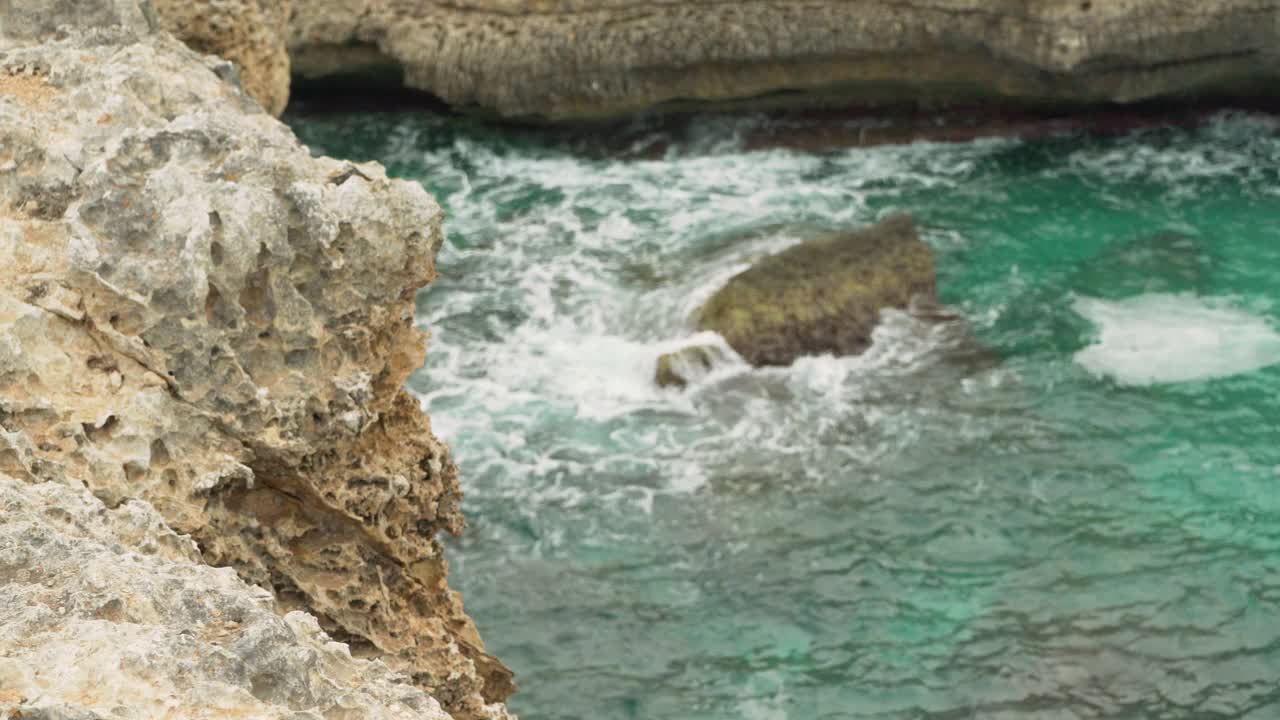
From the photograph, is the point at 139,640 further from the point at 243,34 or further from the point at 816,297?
the point at 816,297

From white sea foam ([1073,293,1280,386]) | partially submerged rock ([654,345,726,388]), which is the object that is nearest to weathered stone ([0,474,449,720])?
partially submerged rock ([654,345,726,388])

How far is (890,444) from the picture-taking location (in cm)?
1374

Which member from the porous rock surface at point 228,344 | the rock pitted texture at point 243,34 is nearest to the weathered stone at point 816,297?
the rock pitted texture at point 243,34

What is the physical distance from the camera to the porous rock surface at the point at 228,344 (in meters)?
6.02

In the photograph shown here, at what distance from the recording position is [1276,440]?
13.6m

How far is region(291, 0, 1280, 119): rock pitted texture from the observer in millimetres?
18172

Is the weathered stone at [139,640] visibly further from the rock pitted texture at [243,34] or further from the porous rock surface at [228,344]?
the rock pitted texture at [243,34]

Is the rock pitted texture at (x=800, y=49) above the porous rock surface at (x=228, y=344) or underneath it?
underneath

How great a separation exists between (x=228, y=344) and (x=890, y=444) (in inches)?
328

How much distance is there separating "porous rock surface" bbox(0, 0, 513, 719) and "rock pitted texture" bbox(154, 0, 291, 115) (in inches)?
162

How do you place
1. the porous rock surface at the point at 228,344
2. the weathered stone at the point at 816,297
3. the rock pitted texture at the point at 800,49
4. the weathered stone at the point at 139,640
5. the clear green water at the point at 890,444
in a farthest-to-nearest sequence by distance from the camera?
the rock pitted texture at the point at 800,49 < the weathered stone at the point at 816,297 < the clear green water at the point at 890,444 < the porous rock surface at the point at 228,344 < the weathered stone at the point at 139,640

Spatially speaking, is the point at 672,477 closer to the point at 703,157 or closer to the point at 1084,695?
the point at 1084,695

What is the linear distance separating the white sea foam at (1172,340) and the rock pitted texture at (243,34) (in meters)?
7.64

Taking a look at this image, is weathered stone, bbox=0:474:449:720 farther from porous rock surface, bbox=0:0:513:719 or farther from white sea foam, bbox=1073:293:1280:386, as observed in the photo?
white sea foam, bbox=1073:293:1280:386
